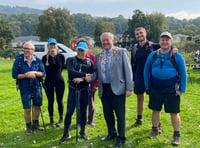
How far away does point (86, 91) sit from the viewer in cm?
498

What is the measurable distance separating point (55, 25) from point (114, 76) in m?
40.0

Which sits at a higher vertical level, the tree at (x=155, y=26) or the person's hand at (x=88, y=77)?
the tree at (x=155, y=26)

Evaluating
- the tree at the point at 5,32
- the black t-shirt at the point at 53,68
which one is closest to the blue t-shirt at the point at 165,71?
the black t-shirt at the point at 53,68

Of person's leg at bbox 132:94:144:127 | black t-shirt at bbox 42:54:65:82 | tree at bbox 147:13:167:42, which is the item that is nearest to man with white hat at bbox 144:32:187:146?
person's leg at bbox 132:94:144:127

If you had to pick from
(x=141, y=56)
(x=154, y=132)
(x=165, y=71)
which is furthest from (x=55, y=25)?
(x=165, y=71)

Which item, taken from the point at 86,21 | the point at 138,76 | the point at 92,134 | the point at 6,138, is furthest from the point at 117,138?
the point at 86,21

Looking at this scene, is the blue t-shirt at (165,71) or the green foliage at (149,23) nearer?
the blue t-shirt at (165,71)

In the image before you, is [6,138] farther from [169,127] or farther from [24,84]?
[169,127]

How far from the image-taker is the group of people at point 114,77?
4641 millimetres

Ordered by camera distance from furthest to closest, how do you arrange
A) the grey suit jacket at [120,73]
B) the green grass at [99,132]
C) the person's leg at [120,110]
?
the green grass at [99,132] < the person's leg at [120,110] < the grey suit jacket at [120,73]

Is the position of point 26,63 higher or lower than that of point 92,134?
higher

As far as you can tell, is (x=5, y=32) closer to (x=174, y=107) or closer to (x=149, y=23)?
(x=149, y=23)

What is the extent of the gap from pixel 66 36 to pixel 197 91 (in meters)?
36.6

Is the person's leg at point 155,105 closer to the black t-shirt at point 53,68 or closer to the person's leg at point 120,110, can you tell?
the person's leg at point 120,110
